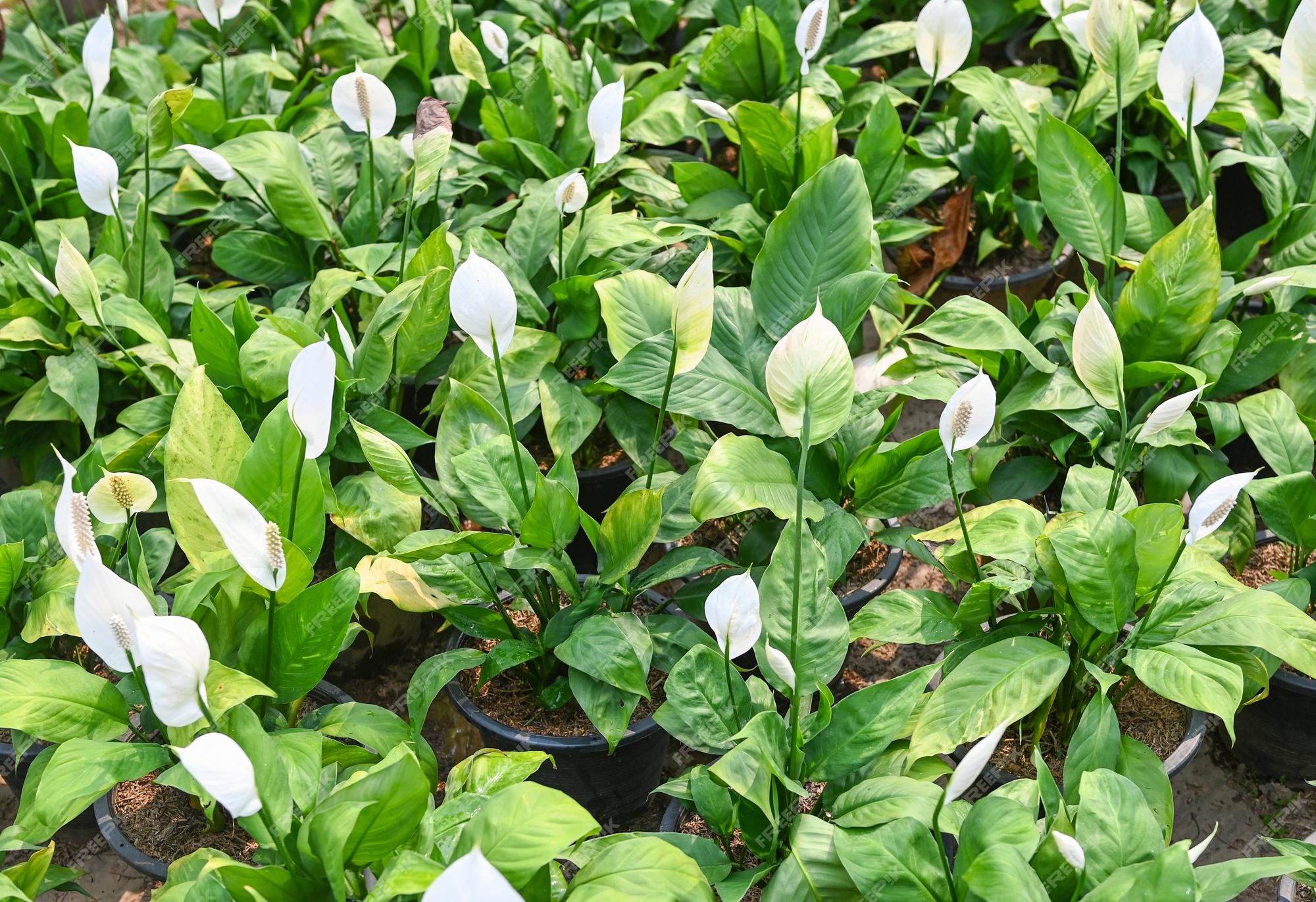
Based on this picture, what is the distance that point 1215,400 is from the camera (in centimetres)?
235

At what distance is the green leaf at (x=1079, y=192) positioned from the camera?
2.20 m

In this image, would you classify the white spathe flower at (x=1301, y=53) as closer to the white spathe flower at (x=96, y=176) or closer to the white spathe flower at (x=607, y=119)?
the white spathe flower at (x=607, y=119)

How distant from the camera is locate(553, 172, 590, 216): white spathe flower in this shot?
5.86 feet

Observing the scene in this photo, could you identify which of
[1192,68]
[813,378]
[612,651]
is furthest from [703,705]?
[1192,68]

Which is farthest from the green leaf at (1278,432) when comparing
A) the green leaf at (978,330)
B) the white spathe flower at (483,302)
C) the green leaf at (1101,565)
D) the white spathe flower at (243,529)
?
the white spathe flower at (243,529)

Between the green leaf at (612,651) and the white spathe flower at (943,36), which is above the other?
the white spathe flower at (943,36)

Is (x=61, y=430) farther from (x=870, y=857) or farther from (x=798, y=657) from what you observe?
(x=870, y=857)

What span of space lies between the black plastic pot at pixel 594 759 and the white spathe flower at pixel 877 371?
710 millimetres

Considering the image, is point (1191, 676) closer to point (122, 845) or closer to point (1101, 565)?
point (1101, 565)

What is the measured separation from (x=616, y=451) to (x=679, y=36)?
1751mm

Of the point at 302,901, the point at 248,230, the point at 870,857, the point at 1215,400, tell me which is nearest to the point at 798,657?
the point at 870,857

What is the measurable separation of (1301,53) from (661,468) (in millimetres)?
1224

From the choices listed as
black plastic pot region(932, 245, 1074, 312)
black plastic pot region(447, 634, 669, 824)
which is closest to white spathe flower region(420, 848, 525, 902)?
black plastic pot region(447, 634, 669, 824)

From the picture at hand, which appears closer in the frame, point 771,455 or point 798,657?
point 798,657
